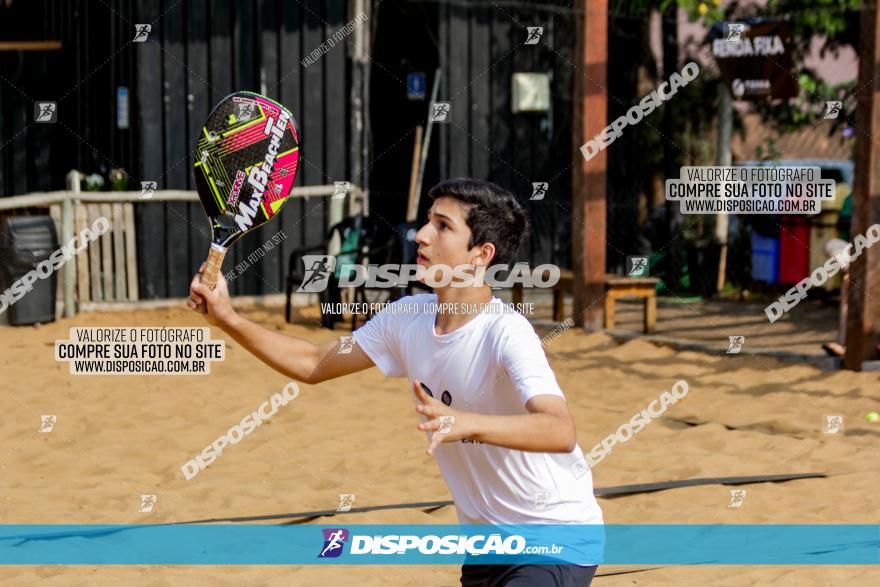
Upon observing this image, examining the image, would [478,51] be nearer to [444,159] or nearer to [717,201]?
[444,159]

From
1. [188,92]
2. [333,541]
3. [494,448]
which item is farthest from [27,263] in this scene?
[494,448]

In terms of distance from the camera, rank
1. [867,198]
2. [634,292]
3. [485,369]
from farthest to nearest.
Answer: [634,292]
[867,198]
[485,369]

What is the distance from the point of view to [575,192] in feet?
35.7

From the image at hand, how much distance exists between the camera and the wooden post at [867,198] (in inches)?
347

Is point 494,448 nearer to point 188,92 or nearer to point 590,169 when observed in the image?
point 590,169

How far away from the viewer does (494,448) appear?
10.8 feet

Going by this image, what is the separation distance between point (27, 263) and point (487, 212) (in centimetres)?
847

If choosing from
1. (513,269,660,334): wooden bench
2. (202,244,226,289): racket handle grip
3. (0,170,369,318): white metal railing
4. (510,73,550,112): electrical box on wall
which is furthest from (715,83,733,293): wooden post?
(202,244,226,289): racket handle grip

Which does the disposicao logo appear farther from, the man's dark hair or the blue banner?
the man's dark hair

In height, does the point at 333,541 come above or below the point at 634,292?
below

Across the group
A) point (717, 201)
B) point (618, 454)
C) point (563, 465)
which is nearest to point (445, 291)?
point (563, 465)

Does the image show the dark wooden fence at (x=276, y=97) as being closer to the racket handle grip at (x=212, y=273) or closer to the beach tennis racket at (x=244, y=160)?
the beach tennis racket at (x=244, y=160)

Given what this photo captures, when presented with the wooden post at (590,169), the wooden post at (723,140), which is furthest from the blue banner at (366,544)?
the wooden post at (723,140)

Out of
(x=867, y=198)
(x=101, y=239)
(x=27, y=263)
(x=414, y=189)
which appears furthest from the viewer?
(x=414, y=189)
